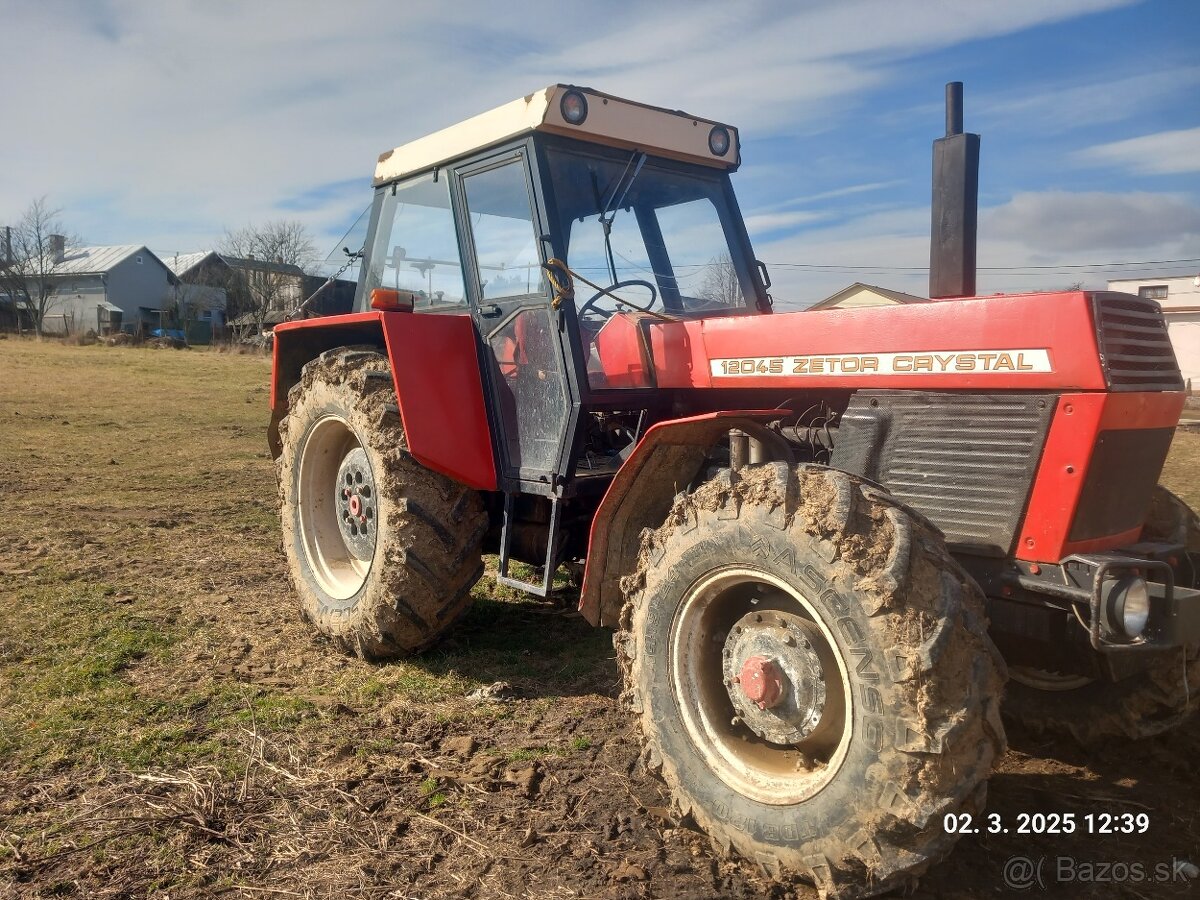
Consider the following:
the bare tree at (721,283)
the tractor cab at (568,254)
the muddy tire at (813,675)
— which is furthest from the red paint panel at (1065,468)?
the bare tree at (721,283)

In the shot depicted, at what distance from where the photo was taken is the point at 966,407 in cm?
280

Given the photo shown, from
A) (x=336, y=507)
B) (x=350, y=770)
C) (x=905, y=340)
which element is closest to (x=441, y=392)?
(x=336, y=507)

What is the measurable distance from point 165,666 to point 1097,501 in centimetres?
379

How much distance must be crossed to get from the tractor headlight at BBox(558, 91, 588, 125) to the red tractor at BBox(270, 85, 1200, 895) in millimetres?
20

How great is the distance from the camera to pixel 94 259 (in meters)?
52.8

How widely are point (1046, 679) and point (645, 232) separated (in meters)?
2.52

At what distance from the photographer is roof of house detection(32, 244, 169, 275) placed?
50.7 metres

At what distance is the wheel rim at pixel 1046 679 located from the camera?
3344 millimetres

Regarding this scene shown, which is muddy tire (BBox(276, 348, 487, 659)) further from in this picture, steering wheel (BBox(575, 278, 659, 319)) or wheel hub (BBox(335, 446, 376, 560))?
steering wheel (BBox(575, 278, 659, 319))

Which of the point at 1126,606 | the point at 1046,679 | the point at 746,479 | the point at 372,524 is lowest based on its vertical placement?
the point at 1046,679

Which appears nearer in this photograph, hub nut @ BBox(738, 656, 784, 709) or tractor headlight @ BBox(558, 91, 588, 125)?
hub nut @ BBox(738, 656, 784, 709)

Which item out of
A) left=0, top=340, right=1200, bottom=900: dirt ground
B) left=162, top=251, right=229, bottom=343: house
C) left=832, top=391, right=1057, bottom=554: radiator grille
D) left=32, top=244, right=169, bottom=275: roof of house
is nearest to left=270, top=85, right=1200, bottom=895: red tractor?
left=832, top=391, right=1057, bottom=554: radiator grille

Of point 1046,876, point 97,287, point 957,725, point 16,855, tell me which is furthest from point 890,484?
point 97,287

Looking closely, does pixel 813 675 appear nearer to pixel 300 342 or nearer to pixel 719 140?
pixel 719 140
